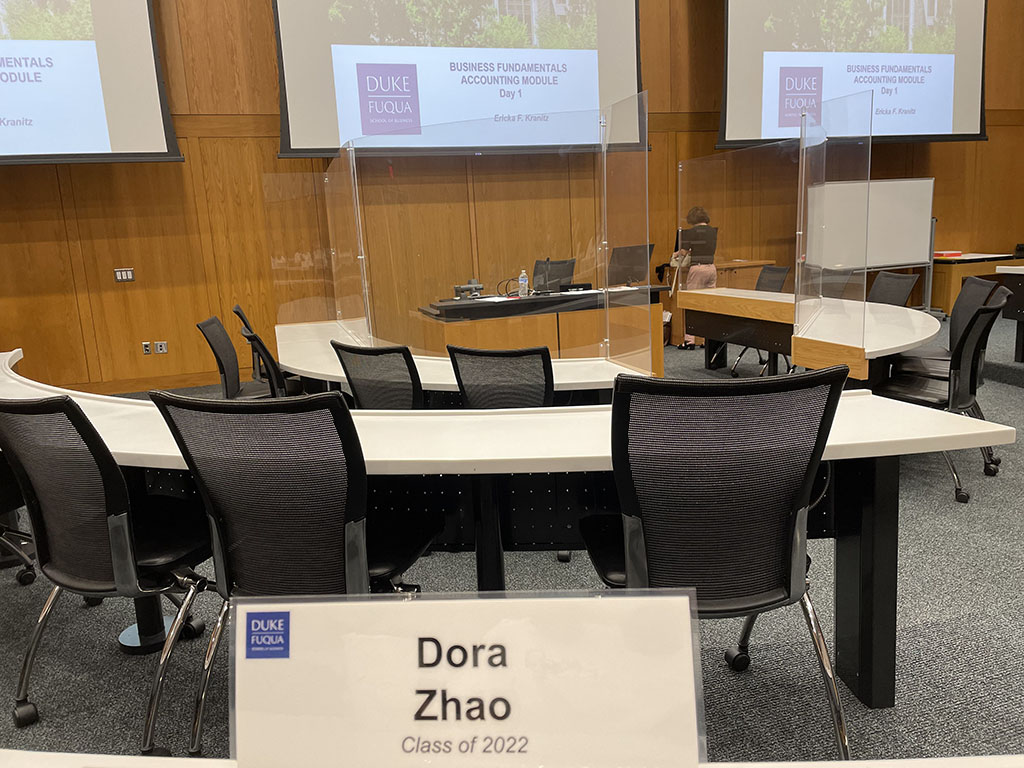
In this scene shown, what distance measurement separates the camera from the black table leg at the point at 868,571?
1815mm

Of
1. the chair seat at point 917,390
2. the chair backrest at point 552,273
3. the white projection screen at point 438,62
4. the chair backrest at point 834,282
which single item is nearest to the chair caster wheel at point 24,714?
the chair backrest at point 552,273

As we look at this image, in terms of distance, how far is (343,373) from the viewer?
3760 mm

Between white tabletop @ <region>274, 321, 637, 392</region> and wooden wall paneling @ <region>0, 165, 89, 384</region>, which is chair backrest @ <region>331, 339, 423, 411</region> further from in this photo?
wooden wall paneling @ <region>0, 165, 89, 384</region>

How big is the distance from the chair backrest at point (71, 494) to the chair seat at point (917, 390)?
3361 mm

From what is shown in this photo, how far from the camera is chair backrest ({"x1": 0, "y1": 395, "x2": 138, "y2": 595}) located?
5.55ft

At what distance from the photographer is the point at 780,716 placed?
194cm

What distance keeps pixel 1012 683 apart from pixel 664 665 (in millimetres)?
1929

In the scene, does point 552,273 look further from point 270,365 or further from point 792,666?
point 792,666

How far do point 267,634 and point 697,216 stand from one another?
7.14 m

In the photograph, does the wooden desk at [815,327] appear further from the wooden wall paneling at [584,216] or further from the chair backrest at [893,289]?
the wooden wall paneling at [584,216]

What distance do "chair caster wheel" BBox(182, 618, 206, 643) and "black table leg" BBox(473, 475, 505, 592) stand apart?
3.62 feet

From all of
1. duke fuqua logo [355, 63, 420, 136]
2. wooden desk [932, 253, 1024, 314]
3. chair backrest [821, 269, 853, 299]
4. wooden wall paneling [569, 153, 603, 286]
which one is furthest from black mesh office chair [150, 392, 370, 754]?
wooden desk [932, 253, 1024, 314]

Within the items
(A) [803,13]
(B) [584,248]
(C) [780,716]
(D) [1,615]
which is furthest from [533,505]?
(A) [803,13]

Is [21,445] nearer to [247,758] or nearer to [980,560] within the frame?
[247,758]
